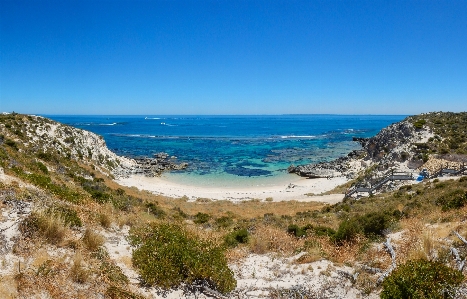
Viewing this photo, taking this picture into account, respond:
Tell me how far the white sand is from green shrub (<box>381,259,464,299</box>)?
89.8ft

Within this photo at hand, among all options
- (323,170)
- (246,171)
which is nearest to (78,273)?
(246,171)

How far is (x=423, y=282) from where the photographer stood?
21.2ft

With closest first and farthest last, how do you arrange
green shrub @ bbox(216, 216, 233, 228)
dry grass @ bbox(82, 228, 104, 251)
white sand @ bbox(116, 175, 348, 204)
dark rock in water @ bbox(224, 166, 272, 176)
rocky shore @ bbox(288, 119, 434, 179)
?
dry grass @ bbox(82, 228, 104, 251), green shrub @ bbox(216, 216, 233, 228), white sand @ bbox(116, 175, 348, 204), rocky shore @ bbox(288, 119, 434, 179), dark rock in water @ bbox(224, 166, 272, 176)

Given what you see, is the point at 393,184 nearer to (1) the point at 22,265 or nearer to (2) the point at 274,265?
(2) the point at 274,265

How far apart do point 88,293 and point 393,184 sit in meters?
34.1

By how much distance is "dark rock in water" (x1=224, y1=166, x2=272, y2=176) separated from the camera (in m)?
52.7

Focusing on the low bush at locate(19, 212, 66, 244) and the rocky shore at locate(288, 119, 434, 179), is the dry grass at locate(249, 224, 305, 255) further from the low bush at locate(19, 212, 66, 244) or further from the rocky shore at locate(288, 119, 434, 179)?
the rocky shore at locate(288, 119, 434, 179)

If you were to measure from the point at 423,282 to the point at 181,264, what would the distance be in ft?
19.0

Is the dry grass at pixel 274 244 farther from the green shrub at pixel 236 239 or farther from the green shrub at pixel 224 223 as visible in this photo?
the green shrub at pixel 224 223

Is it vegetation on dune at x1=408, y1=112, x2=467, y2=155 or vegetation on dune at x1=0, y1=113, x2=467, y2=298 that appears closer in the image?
vegetation on dune at x1=0, y1=113, x2=467, y2=298

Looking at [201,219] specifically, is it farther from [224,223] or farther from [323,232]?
[323,232]

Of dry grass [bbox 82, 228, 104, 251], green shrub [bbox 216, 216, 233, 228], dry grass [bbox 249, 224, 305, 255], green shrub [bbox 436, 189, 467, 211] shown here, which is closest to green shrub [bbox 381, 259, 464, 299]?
dry grass [bbox 249, 224, 305, 255]

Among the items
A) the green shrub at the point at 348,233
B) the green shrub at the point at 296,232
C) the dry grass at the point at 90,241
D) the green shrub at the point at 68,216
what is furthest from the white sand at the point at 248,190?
the dry grass at the point at 90,241

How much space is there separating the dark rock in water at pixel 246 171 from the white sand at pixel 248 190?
21.6ft
